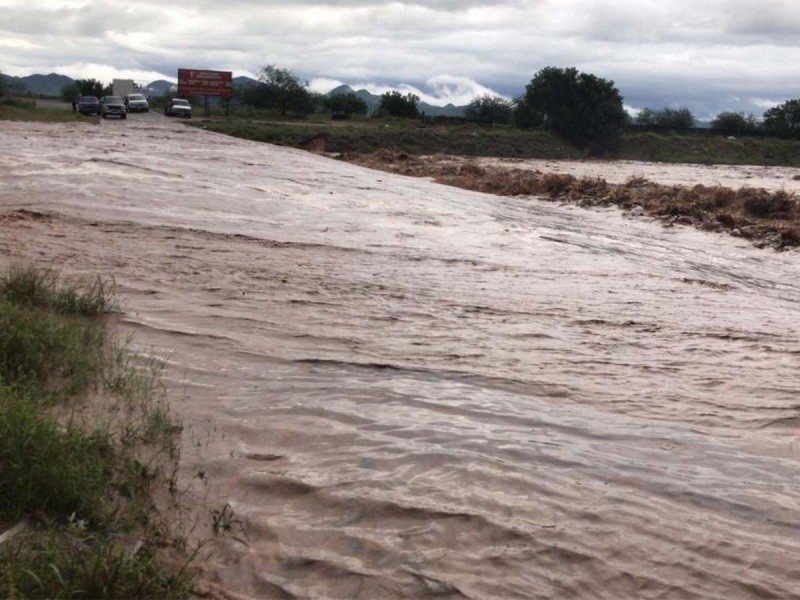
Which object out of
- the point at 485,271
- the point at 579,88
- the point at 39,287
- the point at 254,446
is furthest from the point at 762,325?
the point at 579,88

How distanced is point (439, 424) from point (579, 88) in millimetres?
59279

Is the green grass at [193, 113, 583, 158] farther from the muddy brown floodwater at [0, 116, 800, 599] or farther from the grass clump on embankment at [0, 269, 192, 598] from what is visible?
the grass clump on embankment at [0, 269, 192, 598]

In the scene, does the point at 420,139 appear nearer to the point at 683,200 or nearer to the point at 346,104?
the point at 683,200

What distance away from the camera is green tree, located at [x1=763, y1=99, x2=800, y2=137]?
6894 centimetres

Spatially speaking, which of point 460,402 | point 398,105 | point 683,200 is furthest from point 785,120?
point 460,402

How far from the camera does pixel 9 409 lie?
15.4 ft

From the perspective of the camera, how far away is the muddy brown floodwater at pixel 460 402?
4340 millimetres

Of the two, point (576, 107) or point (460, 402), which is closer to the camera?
point (460, 402)

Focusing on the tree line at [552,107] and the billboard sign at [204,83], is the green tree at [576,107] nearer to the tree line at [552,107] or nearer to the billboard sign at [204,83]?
the tree line at [552,107]

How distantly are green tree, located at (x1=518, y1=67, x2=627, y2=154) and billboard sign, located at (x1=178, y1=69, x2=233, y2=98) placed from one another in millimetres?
27252

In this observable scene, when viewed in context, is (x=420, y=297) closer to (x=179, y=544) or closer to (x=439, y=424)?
(x=439, y=424)

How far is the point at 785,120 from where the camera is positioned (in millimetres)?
71438

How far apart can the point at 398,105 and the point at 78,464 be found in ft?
235

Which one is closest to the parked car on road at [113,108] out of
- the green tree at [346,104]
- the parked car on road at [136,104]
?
the parked car on road at [136,104]
